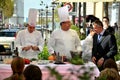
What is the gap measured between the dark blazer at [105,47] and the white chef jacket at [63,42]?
0.30m

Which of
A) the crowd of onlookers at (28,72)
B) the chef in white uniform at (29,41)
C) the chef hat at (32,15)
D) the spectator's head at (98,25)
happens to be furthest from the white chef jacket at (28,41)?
the crowd of onlookers at (28,72)

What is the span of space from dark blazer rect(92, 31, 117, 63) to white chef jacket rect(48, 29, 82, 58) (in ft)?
0.99

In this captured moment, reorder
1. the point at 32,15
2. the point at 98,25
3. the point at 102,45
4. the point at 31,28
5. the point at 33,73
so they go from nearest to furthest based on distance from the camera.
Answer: the point at 33,73 < the point at 98,25 < the point at 102,45 < the point at 31,28 < the point at 32,15

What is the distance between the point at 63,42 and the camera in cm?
761

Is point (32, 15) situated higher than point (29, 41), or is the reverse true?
point (32, 15)

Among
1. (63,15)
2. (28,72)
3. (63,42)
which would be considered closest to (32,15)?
(63,15)

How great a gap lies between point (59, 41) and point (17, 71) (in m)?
2.91

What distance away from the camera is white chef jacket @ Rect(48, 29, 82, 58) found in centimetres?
755

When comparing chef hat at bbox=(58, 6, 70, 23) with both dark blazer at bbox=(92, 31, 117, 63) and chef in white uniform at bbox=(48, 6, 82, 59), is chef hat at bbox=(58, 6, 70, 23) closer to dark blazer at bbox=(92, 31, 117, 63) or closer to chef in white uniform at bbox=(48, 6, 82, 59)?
chef in white uniform at bbox=(48, 6, 82, 59)

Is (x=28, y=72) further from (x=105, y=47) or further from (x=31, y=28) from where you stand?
(x=31, y=28)

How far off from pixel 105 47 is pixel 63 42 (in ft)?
2.35

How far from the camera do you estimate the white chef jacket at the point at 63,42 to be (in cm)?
755

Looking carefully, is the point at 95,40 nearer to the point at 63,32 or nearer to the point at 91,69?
the point at 63,32

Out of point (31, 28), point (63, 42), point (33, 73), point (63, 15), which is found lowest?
point (33, 73)
